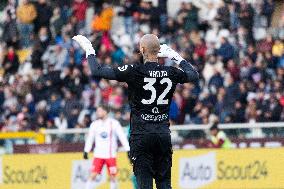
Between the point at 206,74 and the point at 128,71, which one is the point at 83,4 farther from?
the point at 128,71

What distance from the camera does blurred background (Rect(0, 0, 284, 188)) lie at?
24047mm

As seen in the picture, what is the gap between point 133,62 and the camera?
1046 inches

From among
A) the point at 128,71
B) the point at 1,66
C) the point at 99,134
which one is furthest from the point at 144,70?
the point at 1,66

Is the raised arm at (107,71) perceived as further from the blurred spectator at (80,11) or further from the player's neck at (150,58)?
the blurred spectator at (80,11)

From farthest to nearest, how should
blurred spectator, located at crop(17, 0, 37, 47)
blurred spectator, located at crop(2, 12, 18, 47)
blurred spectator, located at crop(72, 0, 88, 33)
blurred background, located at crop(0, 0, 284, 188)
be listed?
1. blurred spectator, located at crop(2, 12, 18, 47)
2. blurred spectator, located at crop(17, 0, 37, 47)
3. blurred spectator, located at crop(72, 0, 88, 33)
4. blurred background, located at crop(0, 0, 284, 188)

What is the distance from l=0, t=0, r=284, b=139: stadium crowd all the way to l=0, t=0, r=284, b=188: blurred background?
29 millimetres

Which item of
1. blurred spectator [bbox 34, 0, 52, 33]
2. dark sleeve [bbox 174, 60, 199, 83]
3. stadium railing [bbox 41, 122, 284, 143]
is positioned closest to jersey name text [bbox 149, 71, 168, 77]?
dark sleeve [bbox 174, 60, 199, 83]

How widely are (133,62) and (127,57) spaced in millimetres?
696

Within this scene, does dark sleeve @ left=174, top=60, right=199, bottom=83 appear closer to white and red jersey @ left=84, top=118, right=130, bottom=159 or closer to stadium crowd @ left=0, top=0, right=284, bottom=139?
white and red jersey @ left=84, top=118, right=130, bottom=159

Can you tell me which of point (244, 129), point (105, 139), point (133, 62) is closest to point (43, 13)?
point (133, 62)

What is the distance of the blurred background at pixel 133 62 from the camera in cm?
2405

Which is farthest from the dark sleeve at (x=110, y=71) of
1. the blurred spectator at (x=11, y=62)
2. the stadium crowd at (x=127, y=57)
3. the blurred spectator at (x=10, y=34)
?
the blurred spectator at (x=10, y=34)

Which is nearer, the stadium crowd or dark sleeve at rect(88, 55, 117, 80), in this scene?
dark sleeve at rect(88, 55, 117, 80)

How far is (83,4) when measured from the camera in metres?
29.7
